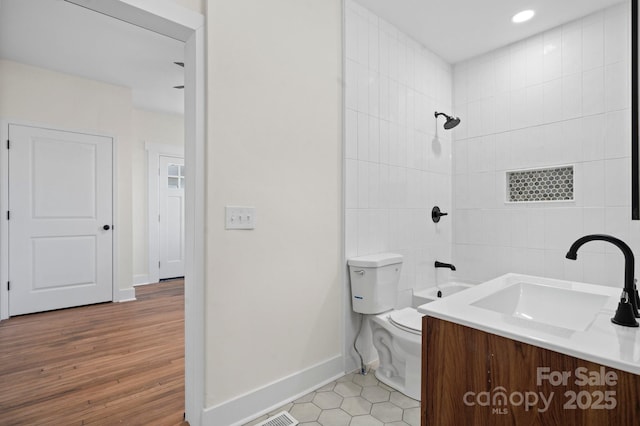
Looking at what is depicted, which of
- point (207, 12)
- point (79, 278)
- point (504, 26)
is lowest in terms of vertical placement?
point (79, 278)

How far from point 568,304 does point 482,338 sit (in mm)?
617

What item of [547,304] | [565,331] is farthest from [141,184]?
[565,331]

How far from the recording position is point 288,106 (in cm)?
188

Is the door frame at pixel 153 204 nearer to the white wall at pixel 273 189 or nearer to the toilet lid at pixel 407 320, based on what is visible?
the white wall at pixel 273 189

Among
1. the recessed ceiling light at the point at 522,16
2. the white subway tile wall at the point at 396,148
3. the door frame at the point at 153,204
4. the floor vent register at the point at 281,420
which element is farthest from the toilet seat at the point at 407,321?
the door frame at the point at 153,204

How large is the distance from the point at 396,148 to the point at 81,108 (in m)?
3.56

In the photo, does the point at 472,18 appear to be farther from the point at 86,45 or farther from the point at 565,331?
the point at 86,45

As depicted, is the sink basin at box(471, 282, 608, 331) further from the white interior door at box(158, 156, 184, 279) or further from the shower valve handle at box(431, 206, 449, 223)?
the white interior door at box(158, 156, 184, 279)

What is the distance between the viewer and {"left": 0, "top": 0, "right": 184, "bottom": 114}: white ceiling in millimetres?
2523

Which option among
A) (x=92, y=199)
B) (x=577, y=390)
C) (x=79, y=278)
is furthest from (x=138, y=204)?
(x=577, y=390)

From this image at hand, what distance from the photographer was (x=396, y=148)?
8.32 feet

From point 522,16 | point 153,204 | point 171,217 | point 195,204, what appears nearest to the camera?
point 195,204

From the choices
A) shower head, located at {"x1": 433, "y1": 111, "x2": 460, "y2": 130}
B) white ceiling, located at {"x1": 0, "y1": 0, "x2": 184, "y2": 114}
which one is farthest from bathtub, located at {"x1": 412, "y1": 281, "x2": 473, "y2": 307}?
white ceiling, located at {"x1": 0, "y1": 0, "x2": 184, "y2": 114}

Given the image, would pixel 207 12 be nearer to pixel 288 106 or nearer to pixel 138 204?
pixel 288 106
